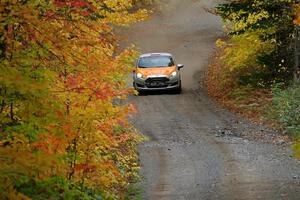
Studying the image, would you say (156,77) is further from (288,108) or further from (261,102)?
(288,108)

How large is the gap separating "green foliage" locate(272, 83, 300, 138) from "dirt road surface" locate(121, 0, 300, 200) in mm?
933

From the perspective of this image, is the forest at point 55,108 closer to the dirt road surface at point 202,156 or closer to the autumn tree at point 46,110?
the autumn tree at point 46,110

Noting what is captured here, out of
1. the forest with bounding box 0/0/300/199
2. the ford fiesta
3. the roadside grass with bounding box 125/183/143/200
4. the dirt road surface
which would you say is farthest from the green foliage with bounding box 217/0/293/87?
the roadside grass with bounding box 125/183/143/200

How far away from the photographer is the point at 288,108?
17.4 m

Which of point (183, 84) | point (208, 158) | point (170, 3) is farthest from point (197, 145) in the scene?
point (170, 3)

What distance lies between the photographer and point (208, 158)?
14.1 metres

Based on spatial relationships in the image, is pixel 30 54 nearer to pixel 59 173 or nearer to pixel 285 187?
pixel 59 173

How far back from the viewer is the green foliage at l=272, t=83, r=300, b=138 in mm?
16750

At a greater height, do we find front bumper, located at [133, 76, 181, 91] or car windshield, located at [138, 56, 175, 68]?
car windshield, located at [138, 56, 175, 68]

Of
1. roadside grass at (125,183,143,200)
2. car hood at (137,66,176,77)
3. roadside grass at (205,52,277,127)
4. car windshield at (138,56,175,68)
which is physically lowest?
roadside grass at (205,52,277,127)

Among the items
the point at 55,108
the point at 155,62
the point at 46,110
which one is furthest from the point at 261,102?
the point at 46,110

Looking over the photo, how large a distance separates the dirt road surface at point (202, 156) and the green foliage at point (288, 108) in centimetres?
93

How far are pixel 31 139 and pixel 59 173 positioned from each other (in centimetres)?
63

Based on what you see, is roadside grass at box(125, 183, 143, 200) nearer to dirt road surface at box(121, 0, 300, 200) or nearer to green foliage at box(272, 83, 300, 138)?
dirt road surface at box(121, 0, 300, 200)
